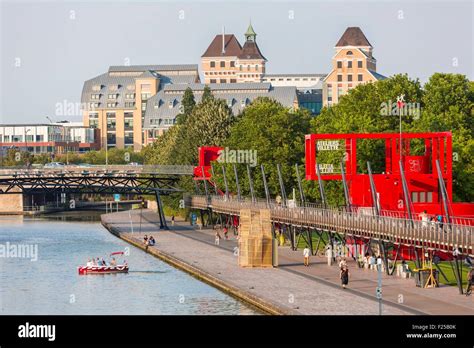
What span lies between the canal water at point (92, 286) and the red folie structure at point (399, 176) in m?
13.9

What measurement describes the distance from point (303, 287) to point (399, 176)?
21.8 meters

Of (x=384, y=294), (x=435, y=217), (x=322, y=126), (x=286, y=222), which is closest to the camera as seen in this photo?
(x=384, y=294)

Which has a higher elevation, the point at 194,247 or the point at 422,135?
the point at 422,135

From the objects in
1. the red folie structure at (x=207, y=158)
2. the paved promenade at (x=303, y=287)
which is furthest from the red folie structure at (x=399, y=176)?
the red folie structure at (x=207, y=158)

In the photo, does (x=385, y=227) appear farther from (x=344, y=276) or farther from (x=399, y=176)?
(x=399, y=176)

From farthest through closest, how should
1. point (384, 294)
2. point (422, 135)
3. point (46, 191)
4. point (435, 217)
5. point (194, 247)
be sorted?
1. point (46, 191)
2. point (194, 247)
3. point (422, 135)
4. point (435, 217)
5. point (384, 294)

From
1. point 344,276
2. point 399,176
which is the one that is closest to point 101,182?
point 399,176

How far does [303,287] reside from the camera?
229 feet

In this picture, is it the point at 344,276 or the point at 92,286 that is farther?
the point at 92,286

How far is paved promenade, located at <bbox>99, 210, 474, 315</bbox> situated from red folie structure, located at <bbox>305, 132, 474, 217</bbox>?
628 cm
